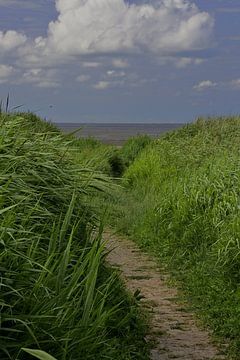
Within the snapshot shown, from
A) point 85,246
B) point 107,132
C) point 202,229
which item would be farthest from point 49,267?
point 107,132

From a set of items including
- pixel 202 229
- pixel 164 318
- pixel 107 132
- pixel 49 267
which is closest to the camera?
pixel 49 267

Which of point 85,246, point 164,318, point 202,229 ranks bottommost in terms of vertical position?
point 164,318

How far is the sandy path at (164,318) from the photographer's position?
5.69 m

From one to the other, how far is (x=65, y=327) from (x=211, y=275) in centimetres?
394

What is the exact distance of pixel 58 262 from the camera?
4.03m

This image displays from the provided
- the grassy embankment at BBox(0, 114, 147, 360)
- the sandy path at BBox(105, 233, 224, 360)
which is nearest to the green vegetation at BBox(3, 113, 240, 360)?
the grassy embankment at BBox(0, 114, 147, 360)

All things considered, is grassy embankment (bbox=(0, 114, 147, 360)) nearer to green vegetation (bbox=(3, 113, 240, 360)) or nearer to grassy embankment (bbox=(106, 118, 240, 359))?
green vegetation (bbox=(3, 113, 240, 360))

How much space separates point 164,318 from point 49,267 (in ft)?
9.15

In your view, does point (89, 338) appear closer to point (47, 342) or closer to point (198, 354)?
point (47, 342)

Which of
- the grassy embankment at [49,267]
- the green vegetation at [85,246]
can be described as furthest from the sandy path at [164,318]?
the grassy embankment at [49,267]

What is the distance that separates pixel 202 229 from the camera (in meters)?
8.35

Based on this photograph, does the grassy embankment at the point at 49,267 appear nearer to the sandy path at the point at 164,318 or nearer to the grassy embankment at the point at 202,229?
the sandy path at the point at 164,318

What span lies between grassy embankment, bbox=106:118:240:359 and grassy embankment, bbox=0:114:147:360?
1.16 metres

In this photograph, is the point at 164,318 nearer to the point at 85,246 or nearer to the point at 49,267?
the point at 85,246
